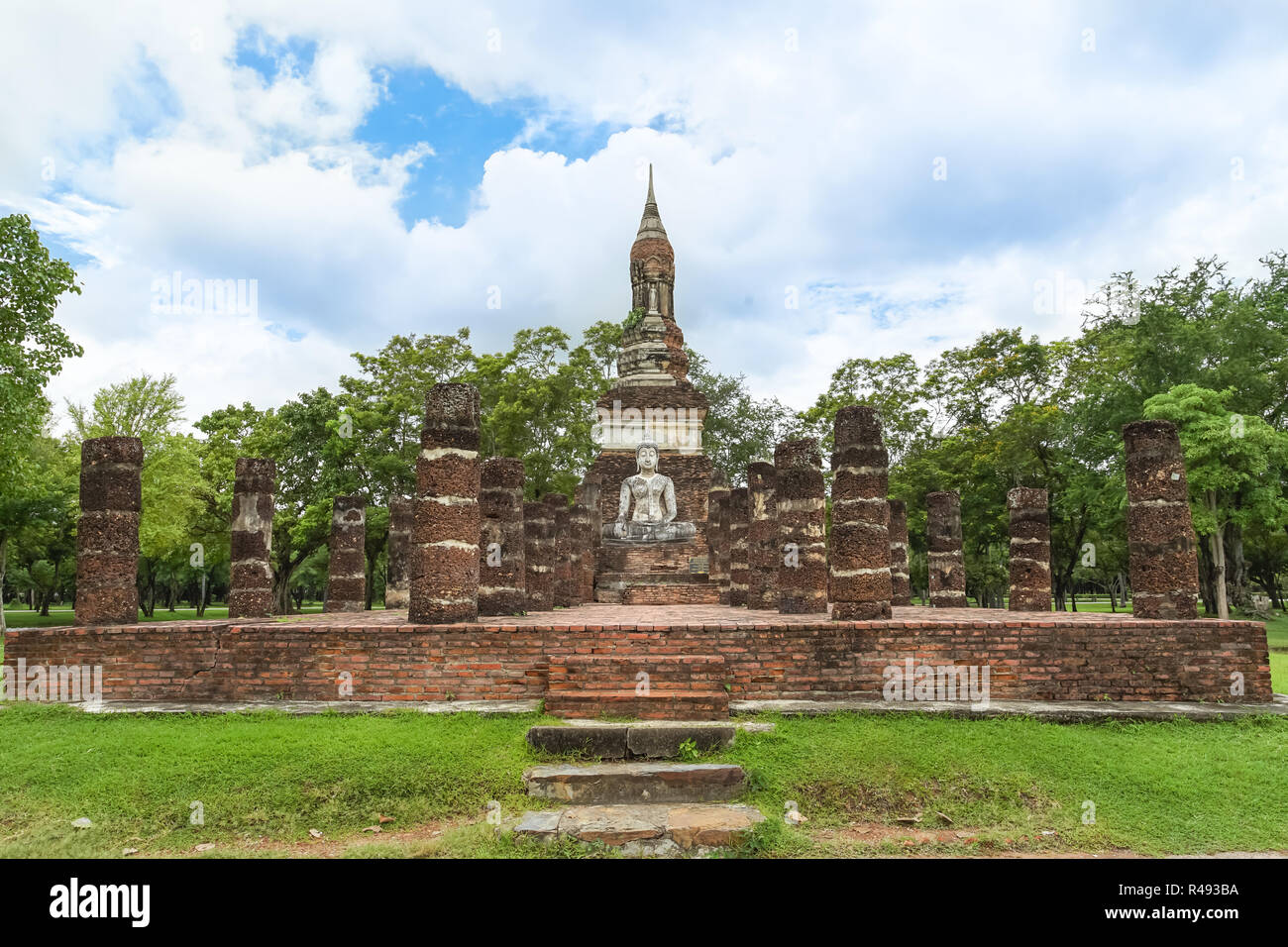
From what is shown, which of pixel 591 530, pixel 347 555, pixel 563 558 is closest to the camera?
pixel 347 555

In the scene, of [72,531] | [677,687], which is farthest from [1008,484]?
[72,531]

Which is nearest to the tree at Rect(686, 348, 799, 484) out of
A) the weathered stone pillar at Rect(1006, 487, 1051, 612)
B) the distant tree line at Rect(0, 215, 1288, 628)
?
the distant tree line at Rect(0, 215, 1288, 628)

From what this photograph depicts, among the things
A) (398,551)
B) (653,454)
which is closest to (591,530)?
(653,454)

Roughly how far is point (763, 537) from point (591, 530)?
7.07 meters

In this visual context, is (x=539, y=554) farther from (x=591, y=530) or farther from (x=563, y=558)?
(x=591, y=530)

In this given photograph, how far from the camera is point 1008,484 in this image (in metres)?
28.1

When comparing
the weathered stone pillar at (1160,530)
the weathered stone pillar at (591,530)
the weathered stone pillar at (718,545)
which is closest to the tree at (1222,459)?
the weathered stone pillar at (1160,530)

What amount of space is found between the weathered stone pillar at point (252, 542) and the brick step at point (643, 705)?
7708mm

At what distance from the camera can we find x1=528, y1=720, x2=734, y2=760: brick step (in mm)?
7211

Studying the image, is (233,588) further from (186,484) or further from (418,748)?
(186,484)

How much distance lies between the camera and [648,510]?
2242 cm

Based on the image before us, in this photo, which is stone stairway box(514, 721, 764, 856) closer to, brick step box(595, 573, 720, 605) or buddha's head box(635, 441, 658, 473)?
brick step box(595, 573, 720, 605)

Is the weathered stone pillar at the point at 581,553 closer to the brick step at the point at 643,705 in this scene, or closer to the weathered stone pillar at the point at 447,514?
the weathered stone pillar at the point at 447,514
